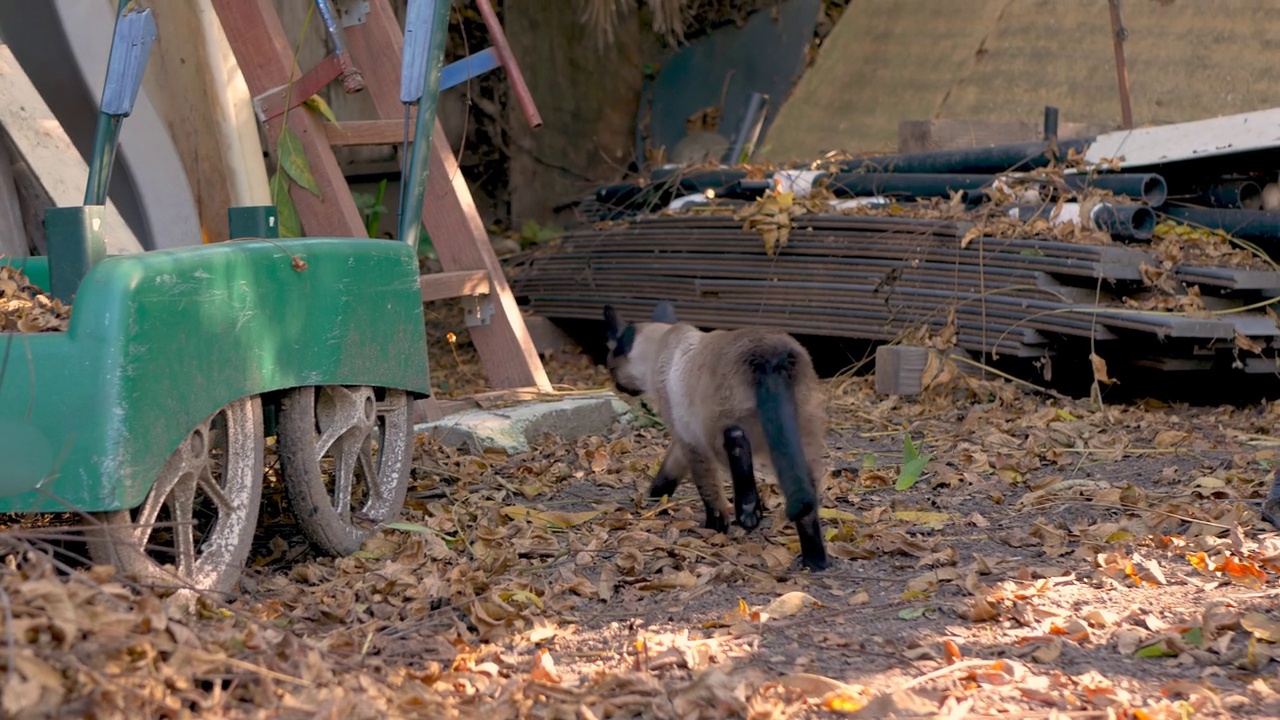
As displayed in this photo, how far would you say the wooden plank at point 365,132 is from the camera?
575 cm

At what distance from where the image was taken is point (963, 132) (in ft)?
27.3

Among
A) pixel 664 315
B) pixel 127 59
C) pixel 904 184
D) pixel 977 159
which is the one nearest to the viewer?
pixel 127 59

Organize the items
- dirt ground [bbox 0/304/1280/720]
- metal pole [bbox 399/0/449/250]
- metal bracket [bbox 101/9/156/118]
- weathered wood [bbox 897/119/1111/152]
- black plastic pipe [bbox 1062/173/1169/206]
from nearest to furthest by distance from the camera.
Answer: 1. dirt ground [bbox 0/304/1280/720]
2. metal bracket [bbox 101/9/156/118]
3. metal pole [bbox 399/0/449/250]
4. black plastic pipe [bbox 1062/173/1169/206]
5. weathered wood [bbox 897/119/1111/152]

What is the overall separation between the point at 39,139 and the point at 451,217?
6.15 ft

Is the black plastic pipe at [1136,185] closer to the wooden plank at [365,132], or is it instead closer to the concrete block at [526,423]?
the concrete block at [526,423]

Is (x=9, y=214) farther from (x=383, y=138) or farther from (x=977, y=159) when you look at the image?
(x=977, y=159)

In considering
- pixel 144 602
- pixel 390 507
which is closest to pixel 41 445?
pixel 144 602

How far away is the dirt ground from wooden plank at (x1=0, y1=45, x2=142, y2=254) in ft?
4.38

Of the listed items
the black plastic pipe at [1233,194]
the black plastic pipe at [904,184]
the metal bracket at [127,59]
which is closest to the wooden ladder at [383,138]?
the metal bracket at [127,59]

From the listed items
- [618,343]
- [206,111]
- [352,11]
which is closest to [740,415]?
[618,343]

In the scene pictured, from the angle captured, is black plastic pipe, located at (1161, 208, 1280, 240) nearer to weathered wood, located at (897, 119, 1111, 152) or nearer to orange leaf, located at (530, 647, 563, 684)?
weathered wood, located at (897, 119, 1111, 152)

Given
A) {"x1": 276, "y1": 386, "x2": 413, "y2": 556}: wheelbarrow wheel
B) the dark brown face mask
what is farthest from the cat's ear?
{"x1": 276, "y1": 386, "x2": 413, "y2": 556}: wheelbarrow wheel

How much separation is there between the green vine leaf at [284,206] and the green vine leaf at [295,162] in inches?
2.2

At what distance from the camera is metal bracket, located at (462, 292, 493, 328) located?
6.13 m
